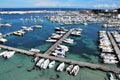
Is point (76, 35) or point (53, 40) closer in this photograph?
point (53, 40)

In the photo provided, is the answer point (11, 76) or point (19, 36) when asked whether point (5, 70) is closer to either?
point (11, 76)

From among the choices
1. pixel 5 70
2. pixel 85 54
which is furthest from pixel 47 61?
pixel 85 54

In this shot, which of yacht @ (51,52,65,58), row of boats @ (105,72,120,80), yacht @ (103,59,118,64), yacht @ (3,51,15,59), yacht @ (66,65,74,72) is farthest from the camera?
yacht @ (51,52,65,58)

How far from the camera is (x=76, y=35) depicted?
69.5 m

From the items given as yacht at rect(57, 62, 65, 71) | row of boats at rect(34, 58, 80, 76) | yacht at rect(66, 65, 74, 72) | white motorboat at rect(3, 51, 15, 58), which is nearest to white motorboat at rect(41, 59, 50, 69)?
row of boats at rect(34, 58, 80, 76)

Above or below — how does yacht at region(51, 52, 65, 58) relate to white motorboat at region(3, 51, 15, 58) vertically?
above

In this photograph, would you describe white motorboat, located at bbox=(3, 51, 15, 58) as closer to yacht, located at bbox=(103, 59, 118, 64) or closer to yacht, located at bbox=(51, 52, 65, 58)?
yacht, located at bbox=(51, 52, 65, 58)

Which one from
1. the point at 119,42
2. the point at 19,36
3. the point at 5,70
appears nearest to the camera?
the point at 5,70

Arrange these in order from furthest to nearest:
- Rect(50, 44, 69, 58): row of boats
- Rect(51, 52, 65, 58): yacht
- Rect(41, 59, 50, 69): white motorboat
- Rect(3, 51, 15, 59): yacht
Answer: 1. Rect(50, 44, 69, 58): row of boats
2. Rect(51, 52, 65, 58): yacht
3. Rect(3, 51, 15, 59): yacht
4. Rect(41, 59, 50, 69): white motorboat

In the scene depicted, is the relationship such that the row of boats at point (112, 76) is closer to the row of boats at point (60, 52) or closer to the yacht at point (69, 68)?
the yacht at point (69, 68)

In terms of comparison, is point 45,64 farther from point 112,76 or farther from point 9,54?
point 112,76

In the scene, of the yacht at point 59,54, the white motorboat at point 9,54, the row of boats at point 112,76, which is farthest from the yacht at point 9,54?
the row of boats at point 112,76

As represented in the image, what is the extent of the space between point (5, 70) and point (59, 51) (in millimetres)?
15177

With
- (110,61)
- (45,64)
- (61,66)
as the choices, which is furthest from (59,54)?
(110,61)
